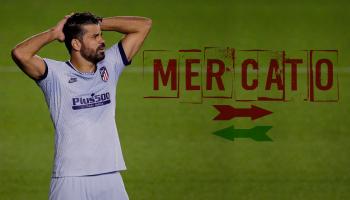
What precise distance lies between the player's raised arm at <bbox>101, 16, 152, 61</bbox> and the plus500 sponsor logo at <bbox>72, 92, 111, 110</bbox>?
0.28 m

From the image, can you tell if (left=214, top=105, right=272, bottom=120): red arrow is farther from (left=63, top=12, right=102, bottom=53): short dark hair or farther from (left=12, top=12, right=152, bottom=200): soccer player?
(left=63, top=12, right=102, bottom=53): short dark hair

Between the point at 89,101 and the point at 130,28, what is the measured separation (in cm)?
41

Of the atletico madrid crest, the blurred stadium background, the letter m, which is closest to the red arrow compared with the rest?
the blurred stadium background

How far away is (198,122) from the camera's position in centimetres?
465

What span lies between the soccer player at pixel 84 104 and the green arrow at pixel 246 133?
1.38m

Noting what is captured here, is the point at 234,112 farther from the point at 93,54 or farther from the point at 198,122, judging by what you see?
the point at 93,54

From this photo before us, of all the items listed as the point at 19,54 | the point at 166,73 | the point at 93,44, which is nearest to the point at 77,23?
the point at 93,44

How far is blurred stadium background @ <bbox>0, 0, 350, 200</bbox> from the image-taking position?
452 cm

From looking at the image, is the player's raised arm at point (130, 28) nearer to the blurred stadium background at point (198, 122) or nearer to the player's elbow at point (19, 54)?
the player's elbow at point (19, 54)

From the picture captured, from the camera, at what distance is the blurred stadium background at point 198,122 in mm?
4520

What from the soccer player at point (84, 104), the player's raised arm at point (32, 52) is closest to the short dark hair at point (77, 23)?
the soccer player at point (84, 104)

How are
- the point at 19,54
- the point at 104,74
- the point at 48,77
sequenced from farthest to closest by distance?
1. the point at 104,74
2. the point at 48,77
3. the point at 19,54

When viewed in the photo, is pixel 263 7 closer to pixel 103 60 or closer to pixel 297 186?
pixel 297 186

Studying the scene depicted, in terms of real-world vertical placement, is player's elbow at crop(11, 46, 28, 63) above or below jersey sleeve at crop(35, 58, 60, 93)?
above
